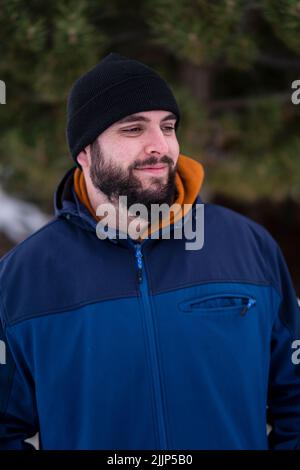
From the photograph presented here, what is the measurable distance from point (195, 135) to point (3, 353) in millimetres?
2412

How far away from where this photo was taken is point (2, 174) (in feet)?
15.6

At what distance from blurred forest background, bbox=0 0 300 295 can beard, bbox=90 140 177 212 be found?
3.32 feet

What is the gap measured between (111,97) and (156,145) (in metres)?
0.23

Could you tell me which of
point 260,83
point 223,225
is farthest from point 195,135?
point 223,225

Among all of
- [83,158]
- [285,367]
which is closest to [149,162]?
[83,158]

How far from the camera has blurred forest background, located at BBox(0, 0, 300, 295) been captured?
258cm

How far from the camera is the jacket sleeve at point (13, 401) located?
171 centimetres

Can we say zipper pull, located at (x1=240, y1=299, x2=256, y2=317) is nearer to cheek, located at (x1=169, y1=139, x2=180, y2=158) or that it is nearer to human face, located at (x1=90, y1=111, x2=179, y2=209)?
human face, located at (x1=90, y1=111, x2=179, y2=209)

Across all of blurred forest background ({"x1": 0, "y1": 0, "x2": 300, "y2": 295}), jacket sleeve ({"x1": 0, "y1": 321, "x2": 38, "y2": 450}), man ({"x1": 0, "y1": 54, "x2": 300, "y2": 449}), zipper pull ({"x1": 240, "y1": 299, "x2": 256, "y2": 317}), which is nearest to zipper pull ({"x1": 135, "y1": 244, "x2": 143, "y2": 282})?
man ({"x1": 0, "y1": 54, "x2": 300, "y2": 449})

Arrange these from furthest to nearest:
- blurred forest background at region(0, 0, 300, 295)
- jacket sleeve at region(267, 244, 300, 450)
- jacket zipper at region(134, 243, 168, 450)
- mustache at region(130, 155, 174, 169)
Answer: blurred forest background at region(0, 0, 300, 295), jacket sleeve at region(267, 244, 300, 450), mustache at region(130, 155, 174, 169), jacket zipper at region(134, 243, 168, 450)

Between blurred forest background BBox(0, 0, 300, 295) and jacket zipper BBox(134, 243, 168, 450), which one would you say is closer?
jacket zipper BBox(134, 243, 168, 450)

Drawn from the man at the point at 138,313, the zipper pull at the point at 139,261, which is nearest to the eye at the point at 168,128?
the man at the point at 138,313

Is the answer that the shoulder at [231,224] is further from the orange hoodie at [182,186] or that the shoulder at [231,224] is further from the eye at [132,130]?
the eye at [132,130]

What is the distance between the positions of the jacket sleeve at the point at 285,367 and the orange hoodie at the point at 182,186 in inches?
15.1
